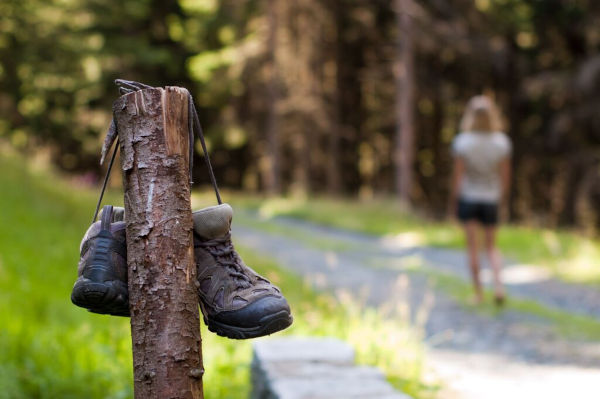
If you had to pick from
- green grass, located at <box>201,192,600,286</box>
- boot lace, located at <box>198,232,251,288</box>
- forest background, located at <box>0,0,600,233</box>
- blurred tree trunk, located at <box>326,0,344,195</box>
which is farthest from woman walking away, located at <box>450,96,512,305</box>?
blurred tree trunk, located at <box>326,0,344,195</box>

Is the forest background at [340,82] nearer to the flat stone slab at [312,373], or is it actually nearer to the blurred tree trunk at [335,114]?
the blurred tree trunk at [335,114]

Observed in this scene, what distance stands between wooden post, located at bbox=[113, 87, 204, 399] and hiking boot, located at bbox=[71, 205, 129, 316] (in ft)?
0.18

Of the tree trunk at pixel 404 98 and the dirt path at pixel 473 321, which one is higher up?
the tree trunk at pixel 404 98

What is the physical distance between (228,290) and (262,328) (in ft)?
0.55

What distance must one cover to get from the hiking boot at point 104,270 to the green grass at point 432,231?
8.50 meters

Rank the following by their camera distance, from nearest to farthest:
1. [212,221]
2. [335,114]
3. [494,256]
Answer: [212,221], [494,256], [335,114]

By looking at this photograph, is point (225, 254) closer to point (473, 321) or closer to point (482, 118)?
point (473, 321)

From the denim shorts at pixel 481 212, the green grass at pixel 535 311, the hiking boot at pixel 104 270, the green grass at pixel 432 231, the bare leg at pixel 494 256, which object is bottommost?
the green grass at pixel 432 231

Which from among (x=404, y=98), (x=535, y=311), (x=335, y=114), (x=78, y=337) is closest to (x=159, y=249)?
(x=78, y=337)

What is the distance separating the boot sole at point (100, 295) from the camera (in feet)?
6.33

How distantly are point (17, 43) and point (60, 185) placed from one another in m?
6.41

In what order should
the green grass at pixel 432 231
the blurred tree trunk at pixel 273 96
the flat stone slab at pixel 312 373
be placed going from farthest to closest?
the blurred tree trunk at pixel 273 96, the green grass at pixel 432 231, the flat stone slab at pixel 312 373

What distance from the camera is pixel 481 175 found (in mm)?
7270

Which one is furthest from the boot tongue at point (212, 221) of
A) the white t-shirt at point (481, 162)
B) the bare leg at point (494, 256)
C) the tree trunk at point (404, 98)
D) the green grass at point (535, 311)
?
the tree trunk at point (404, 98)
